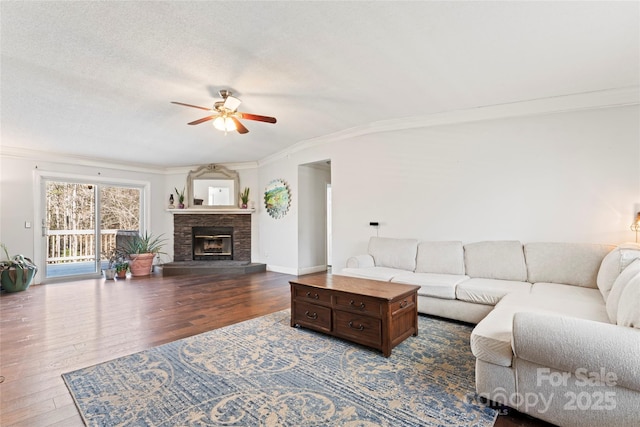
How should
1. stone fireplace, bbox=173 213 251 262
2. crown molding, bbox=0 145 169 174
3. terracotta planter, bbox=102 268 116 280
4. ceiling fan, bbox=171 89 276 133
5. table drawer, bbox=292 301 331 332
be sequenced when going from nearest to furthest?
table drawer, bbox=292 301 331 332 < ceiling fan, bbox=171 89 276 133 < crown molding, bbox=0 145 169 174 < terracotta planter, bbox=102 268 116 280 < stone fireplace, bbox=173 213 251 262

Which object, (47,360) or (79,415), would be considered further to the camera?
(47,360)

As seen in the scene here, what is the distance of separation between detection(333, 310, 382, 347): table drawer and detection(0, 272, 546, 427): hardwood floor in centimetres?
103

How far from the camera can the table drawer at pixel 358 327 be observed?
2594 millimetres

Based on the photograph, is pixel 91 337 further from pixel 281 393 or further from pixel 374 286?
pixel 374 286

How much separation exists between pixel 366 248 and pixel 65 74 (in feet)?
14.6

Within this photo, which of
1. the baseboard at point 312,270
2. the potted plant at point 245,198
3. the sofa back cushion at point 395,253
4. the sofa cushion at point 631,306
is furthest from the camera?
the potted plant at point 245,198

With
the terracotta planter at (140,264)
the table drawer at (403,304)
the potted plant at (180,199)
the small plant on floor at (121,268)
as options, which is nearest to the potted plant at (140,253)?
the terracotta planter at (140,264)

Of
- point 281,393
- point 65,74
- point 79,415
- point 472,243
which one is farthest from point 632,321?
point 65,74

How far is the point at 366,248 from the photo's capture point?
5.10m

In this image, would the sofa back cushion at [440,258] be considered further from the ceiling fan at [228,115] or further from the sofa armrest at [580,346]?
the ceiling fan at [228,115]

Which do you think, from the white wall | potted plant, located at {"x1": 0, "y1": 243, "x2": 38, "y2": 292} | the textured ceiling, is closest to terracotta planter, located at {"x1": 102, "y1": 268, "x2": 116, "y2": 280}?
potted plant, located at {"x1": 0, "y1": 243, "x2": 38, "y2": 292}

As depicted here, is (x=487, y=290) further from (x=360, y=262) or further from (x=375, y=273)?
(x=360, y=262)

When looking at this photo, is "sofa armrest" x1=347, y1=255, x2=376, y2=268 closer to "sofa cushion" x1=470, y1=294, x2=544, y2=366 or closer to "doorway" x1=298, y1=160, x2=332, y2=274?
"sofa cushion" x1=470, y1=294, x2=544, y2=366

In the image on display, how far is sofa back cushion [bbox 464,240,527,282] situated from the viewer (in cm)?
350
